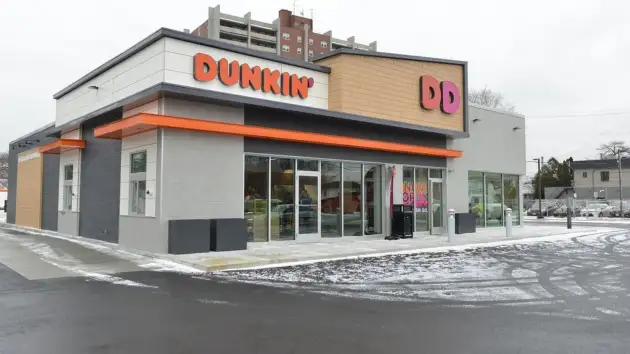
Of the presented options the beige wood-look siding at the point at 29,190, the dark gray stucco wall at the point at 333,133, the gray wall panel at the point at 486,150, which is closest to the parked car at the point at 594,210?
the gray wall panel at the point at 486,150

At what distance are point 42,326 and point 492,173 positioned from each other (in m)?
20.7

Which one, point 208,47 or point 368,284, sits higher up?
point 208,47

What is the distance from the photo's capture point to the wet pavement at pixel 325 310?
521cm

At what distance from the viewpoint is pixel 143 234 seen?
13.5 meters

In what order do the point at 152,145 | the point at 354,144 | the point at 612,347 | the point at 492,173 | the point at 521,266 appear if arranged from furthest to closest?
1. the point at 492,173
2. the point at 354,144
3. the point at 152,145
4. the point at 521,266
5. the point at 612,347

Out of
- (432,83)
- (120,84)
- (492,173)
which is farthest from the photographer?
(492,173)

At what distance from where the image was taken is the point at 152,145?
13.2 m

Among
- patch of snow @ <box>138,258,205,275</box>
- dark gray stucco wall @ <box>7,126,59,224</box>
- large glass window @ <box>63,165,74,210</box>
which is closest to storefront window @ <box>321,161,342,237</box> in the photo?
patch of snow @ <box>138,258,205,275</box>

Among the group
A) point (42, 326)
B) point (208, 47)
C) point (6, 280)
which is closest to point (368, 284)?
point (42, 326)

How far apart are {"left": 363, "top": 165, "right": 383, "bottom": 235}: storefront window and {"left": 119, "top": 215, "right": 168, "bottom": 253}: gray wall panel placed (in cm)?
767

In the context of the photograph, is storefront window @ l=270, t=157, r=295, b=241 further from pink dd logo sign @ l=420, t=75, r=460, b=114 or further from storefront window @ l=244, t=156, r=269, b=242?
pink dd logo sign @ l=420, t=75, r=460, b=114

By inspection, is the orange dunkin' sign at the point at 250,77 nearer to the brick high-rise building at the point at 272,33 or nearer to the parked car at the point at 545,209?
the parked car at the point at 545,209

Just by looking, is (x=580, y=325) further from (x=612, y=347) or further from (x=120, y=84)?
(x=120, y=84)

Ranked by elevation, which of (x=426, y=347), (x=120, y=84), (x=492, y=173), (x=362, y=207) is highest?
(x=120, y=84)
